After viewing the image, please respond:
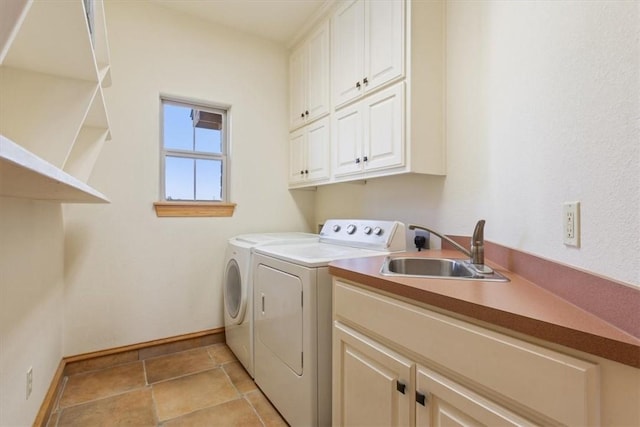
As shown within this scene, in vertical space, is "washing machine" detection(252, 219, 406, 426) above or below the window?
below

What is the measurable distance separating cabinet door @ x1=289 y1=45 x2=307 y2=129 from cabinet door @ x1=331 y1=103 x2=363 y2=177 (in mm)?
594

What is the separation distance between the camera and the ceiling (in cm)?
240

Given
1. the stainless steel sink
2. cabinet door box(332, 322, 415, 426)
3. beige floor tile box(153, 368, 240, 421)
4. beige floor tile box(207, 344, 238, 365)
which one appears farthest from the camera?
beige floor tile box(207, 344, 238, 365)

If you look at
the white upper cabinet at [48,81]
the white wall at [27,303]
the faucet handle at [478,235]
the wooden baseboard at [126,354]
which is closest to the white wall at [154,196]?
the wooden baseboard at [126,354]

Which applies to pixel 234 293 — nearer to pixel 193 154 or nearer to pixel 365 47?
pixel 193 154

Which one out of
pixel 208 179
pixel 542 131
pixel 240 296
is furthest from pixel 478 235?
pixel 208 179

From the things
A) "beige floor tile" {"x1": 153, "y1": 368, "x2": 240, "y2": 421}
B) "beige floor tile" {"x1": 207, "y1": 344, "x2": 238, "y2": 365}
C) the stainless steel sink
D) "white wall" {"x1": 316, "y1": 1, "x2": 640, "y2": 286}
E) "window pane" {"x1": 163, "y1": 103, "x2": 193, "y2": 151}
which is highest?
"window pane" {"x1": 163, "y1": 103, "x2": 193, "y2": 151}

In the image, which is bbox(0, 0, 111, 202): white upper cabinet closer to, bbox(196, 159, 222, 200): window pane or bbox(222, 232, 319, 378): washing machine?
bbox(222, 232, 319, 378): washing machine

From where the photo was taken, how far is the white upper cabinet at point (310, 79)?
7.88 feet

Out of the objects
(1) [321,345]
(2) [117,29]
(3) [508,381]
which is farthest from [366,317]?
(2) [117,29]

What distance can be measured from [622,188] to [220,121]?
2725 millimetres

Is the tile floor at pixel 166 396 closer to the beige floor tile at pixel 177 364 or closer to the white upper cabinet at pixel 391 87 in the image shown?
the beige floor tile at pixel 177 364

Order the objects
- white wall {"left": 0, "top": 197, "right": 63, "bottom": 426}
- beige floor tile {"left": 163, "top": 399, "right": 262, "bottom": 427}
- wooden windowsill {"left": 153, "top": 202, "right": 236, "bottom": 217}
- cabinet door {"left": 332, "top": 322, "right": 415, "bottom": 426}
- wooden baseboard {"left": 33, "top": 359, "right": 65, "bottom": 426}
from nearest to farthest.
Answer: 1. cabinet door {"left": 332, "top": 322, "right": 415, "bottom": 426}
2. white wall {"left": 0, "top": 197, "right": 63, "bottom": 426}
3. wooden baseboard {"left": 33, "top": 359, "right": 65, "bottom": 426}
4. beige floor tile {"left": 163, "top": 399, "right": 262, "bottom": 427}
5. wooden windowsill {"left": 153, "top": 202, "right": 236, "bottom": 217}

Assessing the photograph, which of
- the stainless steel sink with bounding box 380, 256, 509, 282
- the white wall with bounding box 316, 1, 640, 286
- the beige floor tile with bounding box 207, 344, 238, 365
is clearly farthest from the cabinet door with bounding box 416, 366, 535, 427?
the beige floor tile with bounding box 207, 344, 238, 365
